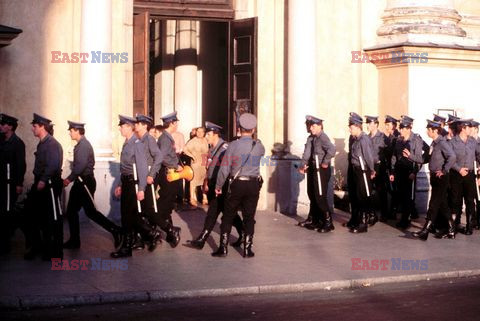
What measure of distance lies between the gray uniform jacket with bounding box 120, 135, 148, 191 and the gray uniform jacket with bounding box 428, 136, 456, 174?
4.81 meters

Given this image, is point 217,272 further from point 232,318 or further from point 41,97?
point 41,97

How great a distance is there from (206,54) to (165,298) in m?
15.0

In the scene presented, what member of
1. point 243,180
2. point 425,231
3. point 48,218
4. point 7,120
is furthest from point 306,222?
point 7,120

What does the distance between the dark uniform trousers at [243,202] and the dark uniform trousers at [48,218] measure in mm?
2191

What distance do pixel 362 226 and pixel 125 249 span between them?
16.1ft

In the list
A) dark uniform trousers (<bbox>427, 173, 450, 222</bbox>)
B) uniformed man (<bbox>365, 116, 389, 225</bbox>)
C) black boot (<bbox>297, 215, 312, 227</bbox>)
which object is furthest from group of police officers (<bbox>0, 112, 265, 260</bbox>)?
uniformed man (<bbox>365, 116, 389, 225</bbox>)

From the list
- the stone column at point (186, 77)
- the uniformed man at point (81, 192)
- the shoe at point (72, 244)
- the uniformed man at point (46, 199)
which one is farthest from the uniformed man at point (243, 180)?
the stone column at point (186, 77)

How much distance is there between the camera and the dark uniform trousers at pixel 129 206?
13.2m

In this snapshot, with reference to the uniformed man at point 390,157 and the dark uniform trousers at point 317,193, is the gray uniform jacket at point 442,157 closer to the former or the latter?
the dark uniform trousers at point 317,193

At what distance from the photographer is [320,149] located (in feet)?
54.7

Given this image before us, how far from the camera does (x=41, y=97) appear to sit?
58.6ft

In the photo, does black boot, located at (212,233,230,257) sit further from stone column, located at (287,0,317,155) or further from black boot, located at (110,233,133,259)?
stone column, located at (287,0,317,155)

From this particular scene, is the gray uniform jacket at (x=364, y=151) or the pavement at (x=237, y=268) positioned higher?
the gray uniform jacket at (x=364, y=151)

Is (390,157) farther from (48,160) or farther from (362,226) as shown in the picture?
(48,160)
